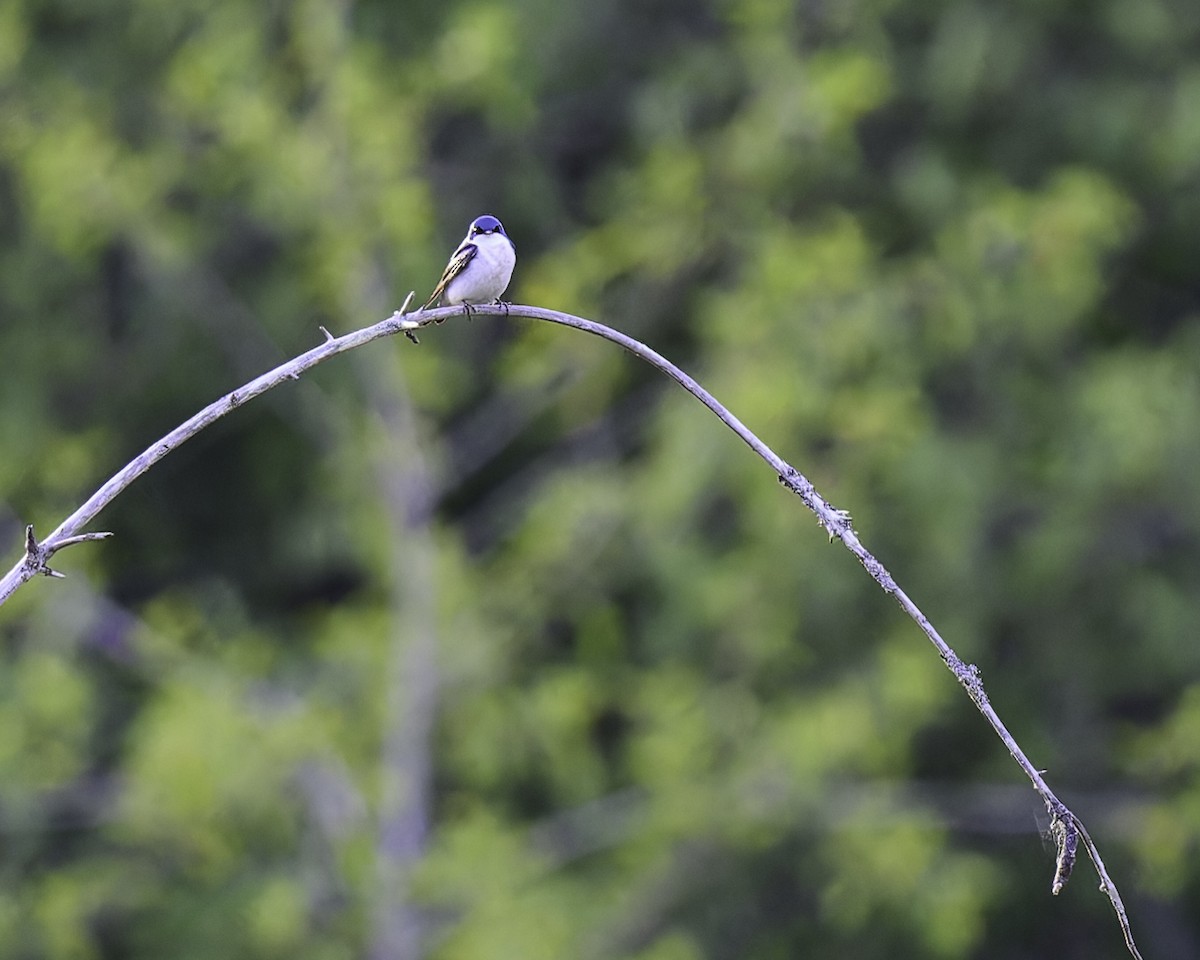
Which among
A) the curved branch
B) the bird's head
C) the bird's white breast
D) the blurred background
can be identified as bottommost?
the curved branch

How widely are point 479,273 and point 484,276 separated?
2 cm

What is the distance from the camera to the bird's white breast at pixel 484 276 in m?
4.38

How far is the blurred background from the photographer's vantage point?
8125mm

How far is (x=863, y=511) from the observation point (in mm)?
8406

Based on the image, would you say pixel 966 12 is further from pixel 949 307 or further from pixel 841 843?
pixel 841 843

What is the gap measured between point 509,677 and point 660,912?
147 cm

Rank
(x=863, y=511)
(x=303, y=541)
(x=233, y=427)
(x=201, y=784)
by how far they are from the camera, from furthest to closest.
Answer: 1. (x=233, y=427)
2. (x=303, y=541)
3. (x=863, y=511)
4. (x=201, y=784)

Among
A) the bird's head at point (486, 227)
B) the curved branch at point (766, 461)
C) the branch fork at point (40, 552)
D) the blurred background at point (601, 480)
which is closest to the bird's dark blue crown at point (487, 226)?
the bird's head at point (486, 227)

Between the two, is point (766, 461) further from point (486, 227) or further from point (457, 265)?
point (486, 227)

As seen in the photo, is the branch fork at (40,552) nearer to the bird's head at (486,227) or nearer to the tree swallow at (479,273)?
the tree swallow at (479,273)

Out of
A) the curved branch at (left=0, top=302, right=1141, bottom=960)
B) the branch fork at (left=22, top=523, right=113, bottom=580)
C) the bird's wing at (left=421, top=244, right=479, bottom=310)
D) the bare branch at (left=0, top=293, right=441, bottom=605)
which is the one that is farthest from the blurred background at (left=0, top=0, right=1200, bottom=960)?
the branch fork at (left=22, top=523, right=113, bottom=580)

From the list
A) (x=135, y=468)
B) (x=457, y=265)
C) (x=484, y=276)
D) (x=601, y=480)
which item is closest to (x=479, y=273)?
(x=484, y=276)

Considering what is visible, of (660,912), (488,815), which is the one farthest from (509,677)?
(660,912)

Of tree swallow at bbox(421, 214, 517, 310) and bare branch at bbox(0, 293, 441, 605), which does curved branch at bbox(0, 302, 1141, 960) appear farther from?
tree swallow at bbox(421, 214, 517, 310)
